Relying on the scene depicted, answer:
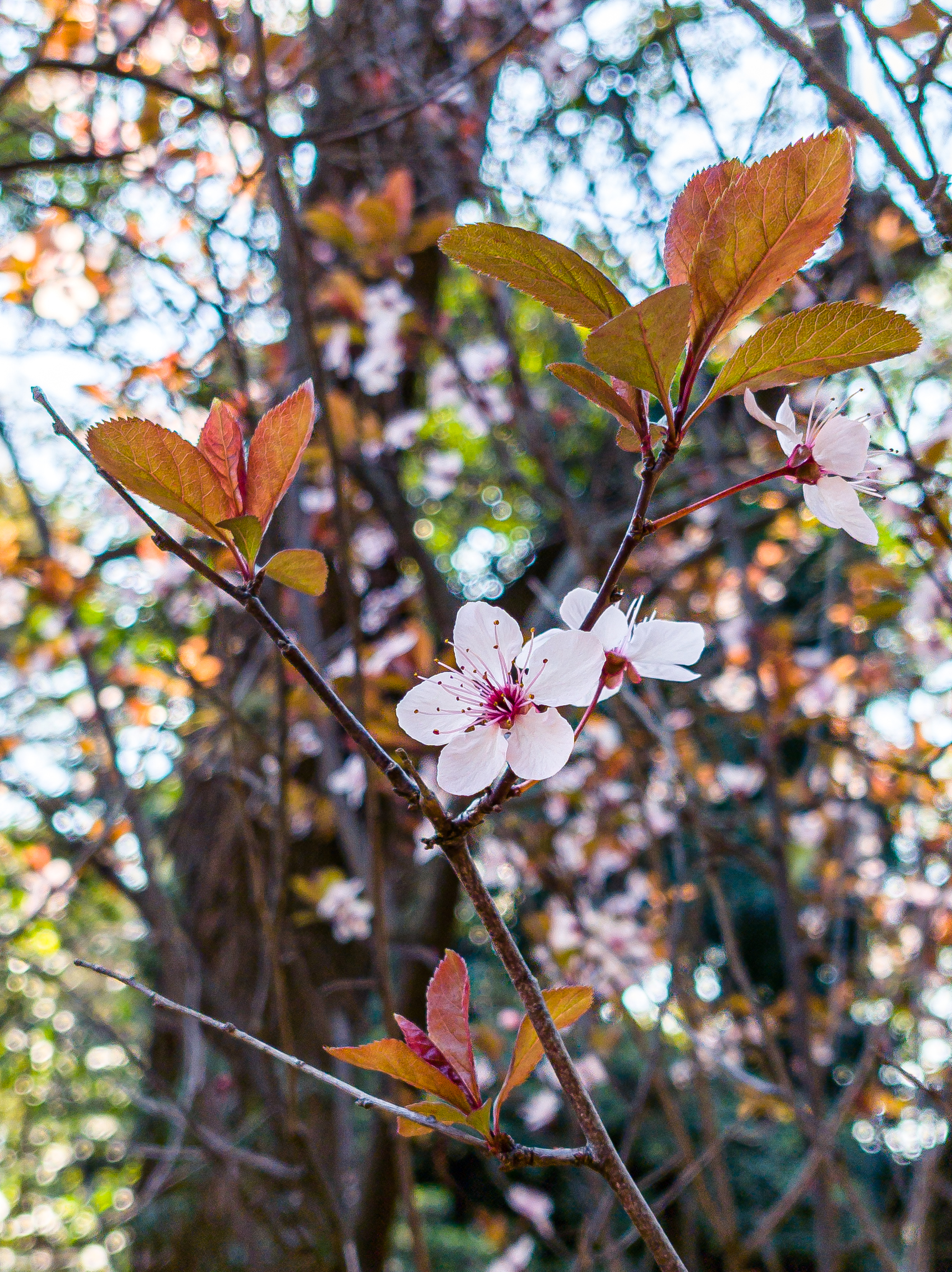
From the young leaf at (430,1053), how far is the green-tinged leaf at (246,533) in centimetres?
19

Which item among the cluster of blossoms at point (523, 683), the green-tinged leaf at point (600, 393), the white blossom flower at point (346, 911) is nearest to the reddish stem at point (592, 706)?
the cluster of blossoms at point (523, 683)

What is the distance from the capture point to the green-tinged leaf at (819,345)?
0.32 meters

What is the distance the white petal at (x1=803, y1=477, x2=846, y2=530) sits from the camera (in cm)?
37

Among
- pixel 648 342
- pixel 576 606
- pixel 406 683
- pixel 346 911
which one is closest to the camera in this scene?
pixel 648 342

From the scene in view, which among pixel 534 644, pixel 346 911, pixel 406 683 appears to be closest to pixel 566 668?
pixel 534 644

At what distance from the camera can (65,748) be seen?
2.08m

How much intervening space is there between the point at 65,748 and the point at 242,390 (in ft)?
5.05

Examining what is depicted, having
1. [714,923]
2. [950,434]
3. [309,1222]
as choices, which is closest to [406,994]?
[309,1222]

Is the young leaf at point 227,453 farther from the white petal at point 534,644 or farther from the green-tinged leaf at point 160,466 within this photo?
the white petal at point 534,644

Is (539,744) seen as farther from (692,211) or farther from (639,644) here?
(692,211)

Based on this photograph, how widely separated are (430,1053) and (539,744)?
0.42 ft

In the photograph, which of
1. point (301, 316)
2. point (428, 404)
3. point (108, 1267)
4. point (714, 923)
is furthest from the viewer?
point (714, 923)

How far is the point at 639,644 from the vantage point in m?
0.40

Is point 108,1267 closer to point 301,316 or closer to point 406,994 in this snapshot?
point 406,994
